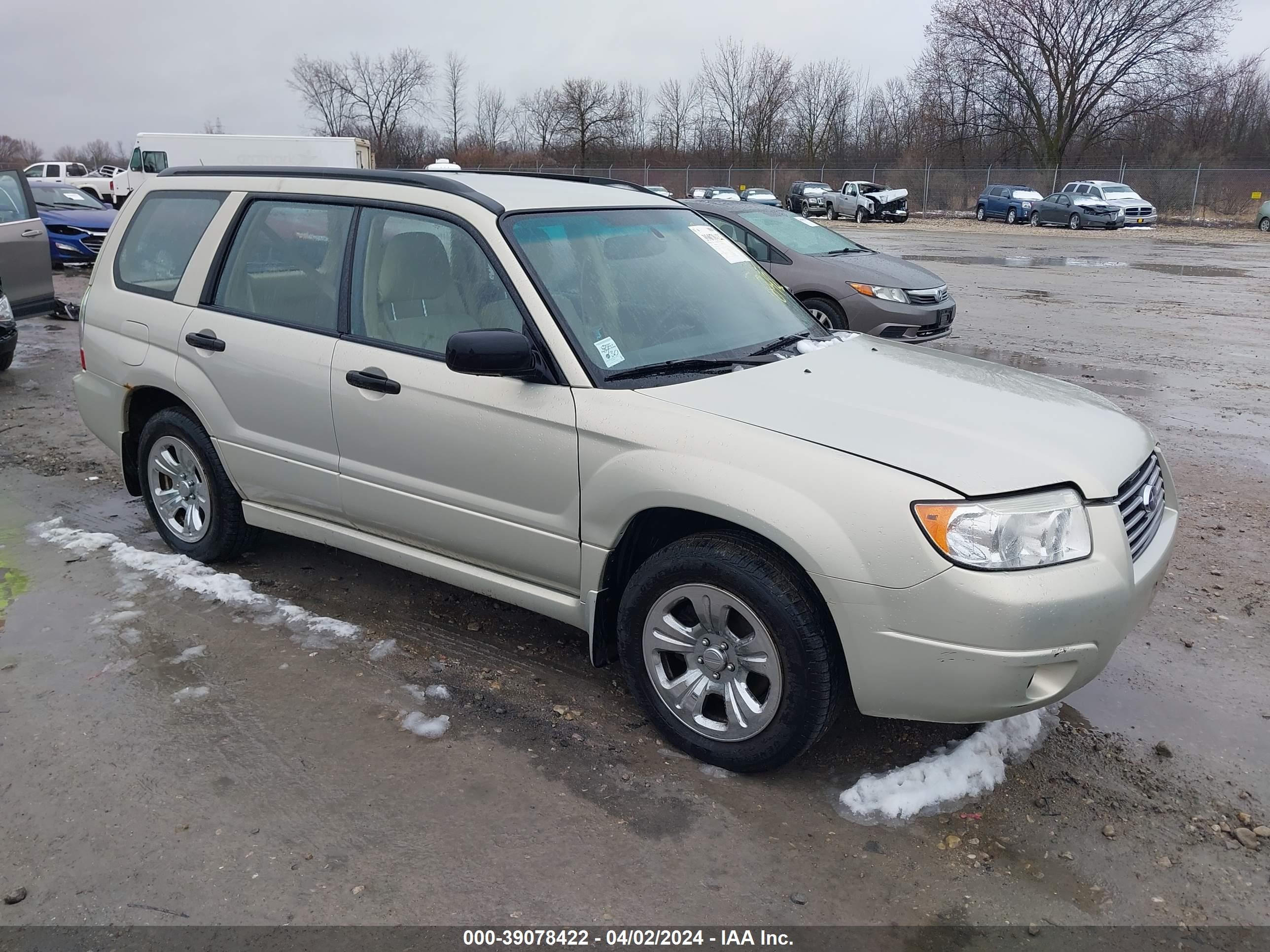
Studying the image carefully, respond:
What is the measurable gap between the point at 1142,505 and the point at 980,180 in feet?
160

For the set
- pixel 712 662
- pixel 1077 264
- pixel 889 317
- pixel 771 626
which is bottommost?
pixel 712 662

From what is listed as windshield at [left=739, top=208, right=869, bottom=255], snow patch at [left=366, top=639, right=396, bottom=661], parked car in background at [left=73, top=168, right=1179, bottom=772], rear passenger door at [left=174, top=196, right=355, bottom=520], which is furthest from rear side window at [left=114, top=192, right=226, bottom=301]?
windshield at [left=739, top=208, right=869, bottom=255]

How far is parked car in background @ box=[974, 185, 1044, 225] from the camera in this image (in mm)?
39812

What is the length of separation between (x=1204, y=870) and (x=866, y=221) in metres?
41.8

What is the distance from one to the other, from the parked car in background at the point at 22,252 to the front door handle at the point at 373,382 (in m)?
7.24

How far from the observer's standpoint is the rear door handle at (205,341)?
440 cm

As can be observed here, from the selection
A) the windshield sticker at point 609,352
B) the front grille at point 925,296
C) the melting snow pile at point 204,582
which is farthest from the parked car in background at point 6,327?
the front grille at point 925,296

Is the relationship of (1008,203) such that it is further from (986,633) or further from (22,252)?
(986,633)

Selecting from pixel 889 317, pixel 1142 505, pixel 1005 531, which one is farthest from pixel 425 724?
pixel 889 317

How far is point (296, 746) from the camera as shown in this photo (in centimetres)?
342

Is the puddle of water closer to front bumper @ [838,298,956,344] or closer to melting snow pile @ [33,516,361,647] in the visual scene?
front bumper @ [838,298,956,344]

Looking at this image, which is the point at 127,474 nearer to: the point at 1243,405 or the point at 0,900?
the point at 0,900

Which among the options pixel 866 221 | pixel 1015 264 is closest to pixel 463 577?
pixel 1015 264

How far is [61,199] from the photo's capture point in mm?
18562
